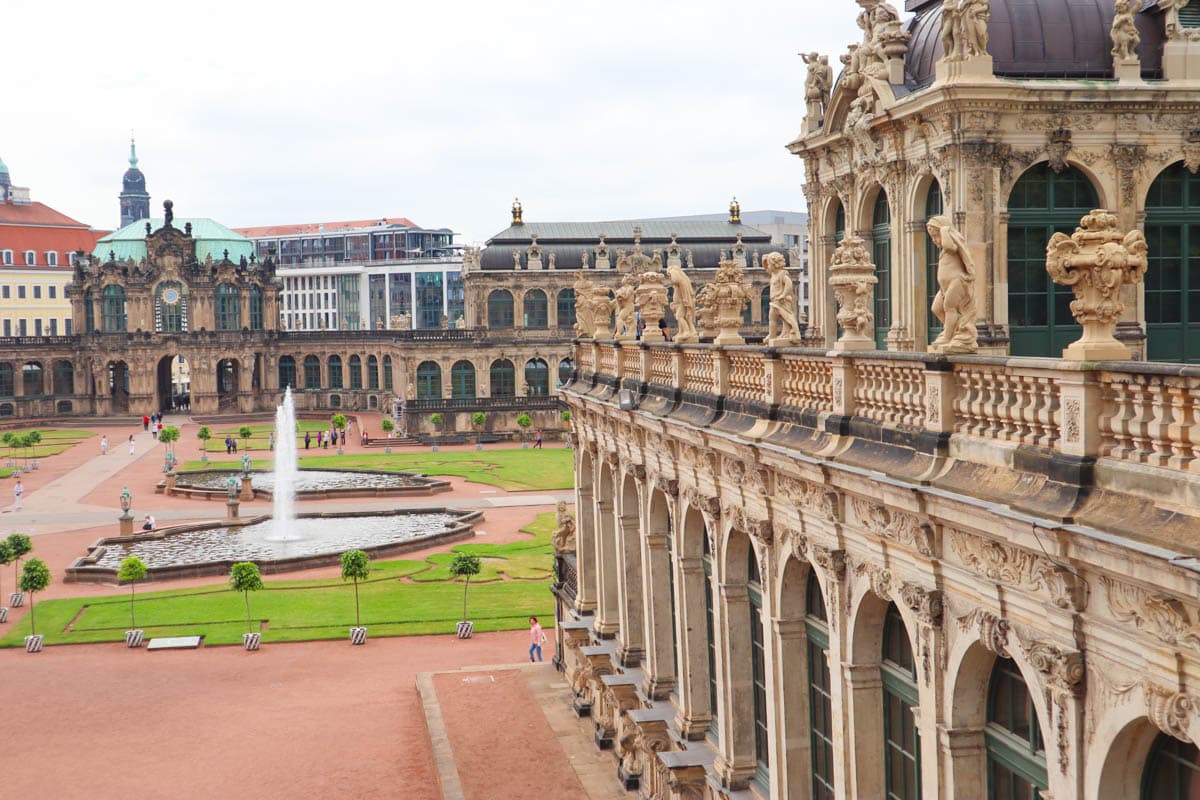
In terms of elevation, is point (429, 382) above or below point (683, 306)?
below

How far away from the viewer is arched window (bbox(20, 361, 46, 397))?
129 meters

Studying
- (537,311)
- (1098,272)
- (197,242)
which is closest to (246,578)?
(1098,272)

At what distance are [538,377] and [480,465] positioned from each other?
87.7 ft

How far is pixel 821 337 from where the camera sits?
1197 inches

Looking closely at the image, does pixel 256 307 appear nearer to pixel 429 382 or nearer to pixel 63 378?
pixel 63 378

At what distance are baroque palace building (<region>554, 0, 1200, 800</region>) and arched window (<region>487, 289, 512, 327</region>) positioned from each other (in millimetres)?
80542

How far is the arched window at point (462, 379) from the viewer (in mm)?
113494

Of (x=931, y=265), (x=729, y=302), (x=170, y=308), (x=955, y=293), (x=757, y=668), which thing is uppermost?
(x=170, y=308)

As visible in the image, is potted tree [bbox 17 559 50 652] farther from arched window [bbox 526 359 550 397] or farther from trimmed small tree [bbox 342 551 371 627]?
arched window [bbox 526 359 550 397]

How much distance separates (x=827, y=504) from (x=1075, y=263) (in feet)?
19.0

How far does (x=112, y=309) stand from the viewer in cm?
13100

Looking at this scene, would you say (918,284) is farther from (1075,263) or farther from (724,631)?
(1075,263)

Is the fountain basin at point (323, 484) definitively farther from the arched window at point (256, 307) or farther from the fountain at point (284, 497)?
the arched window at point (256, 307)

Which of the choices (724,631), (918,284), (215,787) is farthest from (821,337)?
(215,787)
